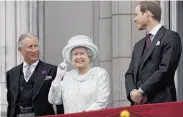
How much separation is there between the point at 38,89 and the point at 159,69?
145 cm

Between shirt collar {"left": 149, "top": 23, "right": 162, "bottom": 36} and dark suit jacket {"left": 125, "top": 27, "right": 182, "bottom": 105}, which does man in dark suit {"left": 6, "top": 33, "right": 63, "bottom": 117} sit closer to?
dark suit jacket {"left": 125, "top": 27, "right": 182, "bottom": 105}

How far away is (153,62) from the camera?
10336 mm

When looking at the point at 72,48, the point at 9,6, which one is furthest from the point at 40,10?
the point at 72,48

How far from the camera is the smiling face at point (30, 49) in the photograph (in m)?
11.2

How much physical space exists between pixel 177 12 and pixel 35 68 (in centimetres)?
245

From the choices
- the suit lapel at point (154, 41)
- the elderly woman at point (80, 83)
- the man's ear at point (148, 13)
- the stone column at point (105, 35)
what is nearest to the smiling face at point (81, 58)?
the elderly woman at point (80, 83)

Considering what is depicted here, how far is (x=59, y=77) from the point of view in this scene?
421 inches

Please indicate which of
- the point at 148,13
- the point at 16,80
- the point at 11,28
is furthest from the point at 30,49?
the point at 11,28

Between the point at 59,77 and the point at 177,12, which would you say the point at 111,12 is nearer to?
the point at 177,12

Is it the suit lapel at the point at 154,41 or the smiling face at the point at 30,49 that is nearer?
the suit lapel at the point at 154,41

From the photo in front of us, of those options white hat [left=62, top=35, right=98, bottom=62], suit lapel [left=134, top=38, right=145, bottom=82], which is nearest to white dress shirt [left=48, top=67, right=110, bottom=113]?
white hat [left=62, top=35, right=98, bottom=62]

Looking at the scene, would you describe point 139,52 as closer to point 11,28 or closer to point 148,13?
point 148,13

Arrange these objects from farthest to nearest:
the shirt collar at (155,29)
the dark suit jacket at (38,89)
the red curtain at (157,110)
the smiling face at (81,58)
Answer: the dark suit jacket at (38,89), the smiling face at (81,58), the shirt collar at (155,29), the red curtain at (157,110)

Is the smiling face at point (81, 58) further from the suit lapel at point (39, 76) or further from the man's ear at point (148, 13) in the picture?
the man's ear at point (148, 13)
